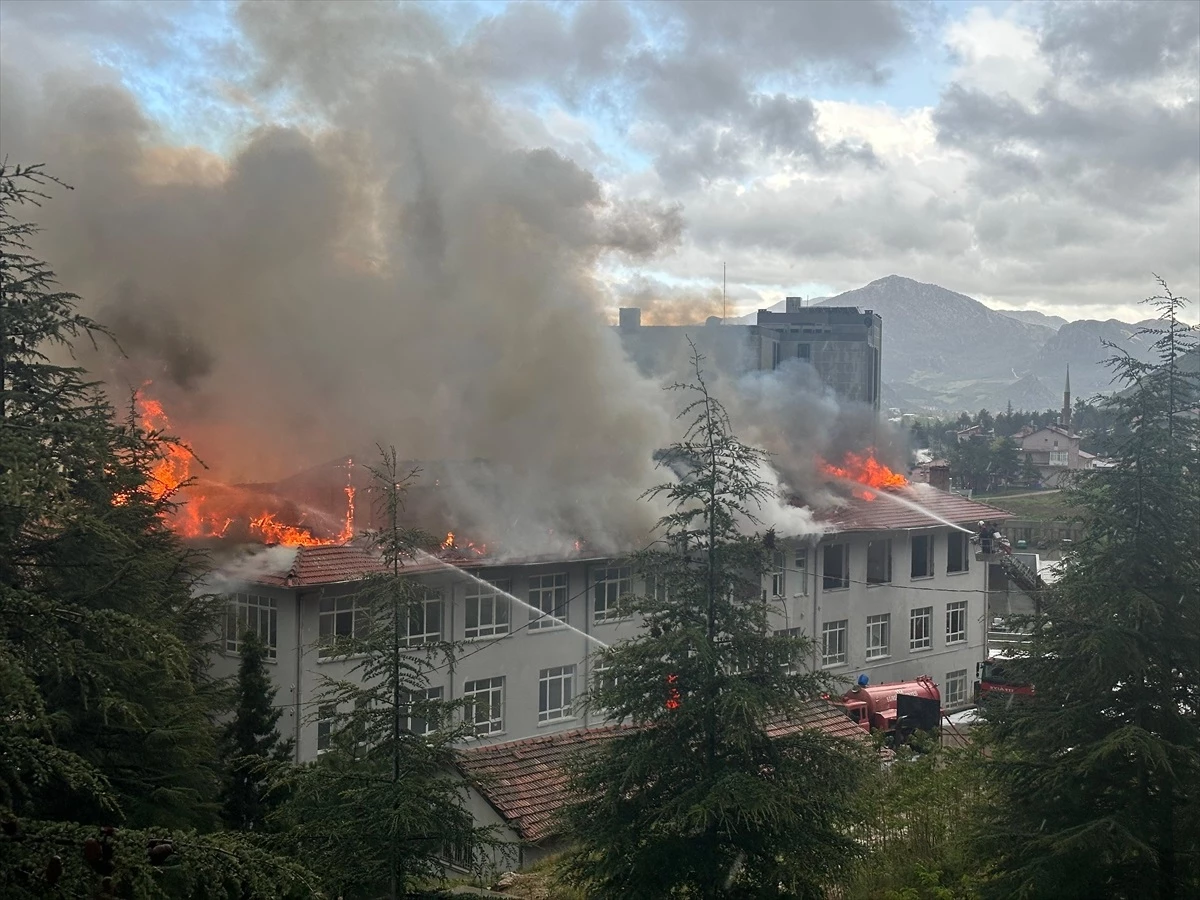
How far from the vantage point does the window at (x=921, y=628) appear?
132 ft

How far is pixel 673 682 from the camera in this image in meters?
12.1

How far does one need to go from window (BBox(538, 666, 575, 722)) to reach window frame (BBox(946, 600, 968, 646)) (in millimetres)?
17432

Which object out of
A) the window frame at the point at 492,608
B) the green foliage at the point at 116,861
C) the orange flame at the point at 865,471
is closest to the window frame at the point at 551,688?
the window frame at the point at 492,608

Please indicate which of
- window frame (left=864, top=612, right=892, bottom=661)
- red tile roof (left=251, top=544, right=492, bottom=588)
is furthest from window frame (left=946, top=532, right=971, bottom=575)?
red tile roof (left=251, top=544, right=492, bottom=588)

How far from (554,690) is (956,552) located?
18.9 metres

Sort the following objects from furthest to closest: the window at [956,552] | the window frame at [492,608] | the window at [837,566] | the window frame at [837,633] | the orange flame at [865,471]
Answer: the orange flame at [865,471] < the window at [956,552] < the window at [837,566] < the window frame at [837,633] < the window frame at [492,608]

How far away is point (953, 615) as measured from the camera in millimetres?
41625

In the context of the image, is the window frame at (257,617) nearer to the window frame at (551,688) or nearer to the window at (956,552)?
the window frame at (551,688)

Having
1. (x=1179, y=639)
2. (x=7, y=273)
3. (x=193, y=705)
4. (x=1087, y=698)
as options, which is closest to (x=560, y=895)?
(x=193, y=705)

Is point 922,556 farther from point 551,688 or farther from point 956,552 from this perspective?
point 551,688

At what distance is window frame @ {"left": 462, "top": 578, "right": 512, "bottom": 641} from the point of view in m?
28.7

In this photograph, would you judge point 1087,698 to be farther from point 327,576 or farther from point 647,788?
point 327,576

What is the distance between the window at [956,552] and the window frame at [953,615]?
135 cm

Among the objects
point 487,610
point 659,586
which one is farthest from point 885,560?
point 659,586
